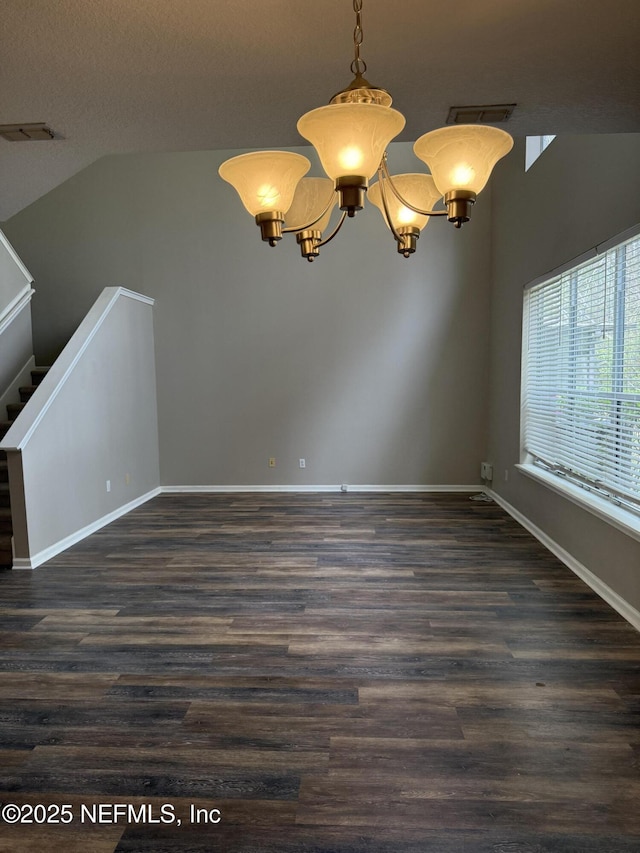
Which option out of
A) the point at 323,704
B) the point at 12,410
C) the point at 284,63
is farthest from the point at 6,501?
the point at 284,63

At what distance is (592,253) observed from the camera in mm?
3676

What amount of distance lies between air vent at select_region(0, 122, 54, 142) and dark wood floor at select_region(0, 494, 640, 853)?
271 cm

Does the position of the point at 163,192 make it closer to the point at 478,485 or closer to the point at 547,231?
the point at 547,231

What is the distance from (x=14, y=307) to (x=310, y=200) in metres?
4.20

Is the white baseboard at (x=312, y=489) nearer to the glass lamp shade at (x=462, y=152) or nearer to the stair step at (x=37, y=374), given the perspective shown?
the stair step at (x=37, y=374)

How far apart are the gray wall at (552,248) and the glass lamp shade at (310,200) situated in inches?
77.3

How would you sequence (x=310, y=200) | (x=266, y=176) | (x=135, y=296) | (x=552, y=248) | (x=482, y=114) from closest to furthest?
(x=266, y=176)
(x=310, y=200)
(x=482, y=114)
(x=552, y=248)
(x=135, y=296)

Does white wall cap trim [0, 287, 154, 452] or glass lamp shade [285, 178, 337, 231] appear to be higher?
glass lamp shade [285, 178, 337, 231]

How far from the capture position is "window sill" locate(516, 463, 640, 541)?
3189 millimetres

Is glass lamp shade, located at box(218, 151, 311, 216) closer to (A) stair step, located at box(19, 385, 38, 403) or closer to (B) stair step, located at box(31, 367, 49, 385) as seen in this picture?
(A) stair step, located at box(19, 385, 38, 403)

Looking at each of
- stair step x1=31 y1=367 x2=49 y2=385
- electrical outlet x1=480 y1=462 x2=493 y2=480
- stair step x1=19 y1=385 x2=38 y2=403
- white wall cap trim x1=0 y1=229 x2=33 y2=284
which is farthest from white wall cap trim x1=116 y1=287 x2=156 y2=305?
electrical outlet x1=480 y1=462 x2=493 y2=480

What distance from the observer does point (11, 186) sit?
3.44 m

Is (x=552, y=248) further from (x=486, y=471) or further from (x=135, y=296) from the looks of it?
(x=135, y=296)

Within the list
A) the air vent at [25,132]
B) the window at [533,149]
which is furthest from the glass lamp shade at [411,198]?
the window at [533,149]
